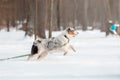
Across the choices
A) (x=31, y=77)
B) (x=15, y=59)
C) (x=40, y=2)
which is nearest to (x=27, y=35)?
(x=40, y=2)

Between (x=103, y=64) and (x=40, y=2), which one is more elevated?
(x=40, y=2)

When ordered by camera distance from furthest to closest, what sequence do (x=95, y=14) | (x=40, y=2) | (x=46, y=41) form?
Result: (x=95, y=14)
(x=40, y=2)
(x=46, y=41)

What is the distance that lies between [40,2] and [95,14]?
Result: 2234 inches

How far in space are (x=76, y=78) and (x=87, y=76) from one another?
17.9 inches

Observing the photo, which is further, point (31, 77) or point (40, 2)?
point (40, 2)

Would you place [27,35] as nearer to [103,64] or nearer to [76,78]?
[103,64]

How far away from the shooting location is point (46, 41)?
14.5 meters

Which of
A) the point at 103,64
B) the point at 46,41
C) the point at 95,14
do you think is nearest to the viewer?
the point at 103,64

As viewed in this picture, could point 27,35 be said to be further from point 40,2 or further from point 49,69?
point 49,69

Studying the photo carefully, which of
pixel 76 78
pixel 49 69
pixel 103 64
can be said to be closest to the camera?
pixel 76 78

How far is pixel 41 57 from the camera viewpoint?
47.8ft

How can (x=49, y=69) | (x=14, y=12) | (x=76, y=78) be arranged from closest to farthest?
(x=76, y=78) → (x=49, y=69) → (x=14, y=12)

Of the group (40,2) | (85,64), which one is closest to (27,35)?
(40,2)

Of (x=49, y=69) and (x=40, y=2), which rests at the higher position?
(x=40, y=2)
